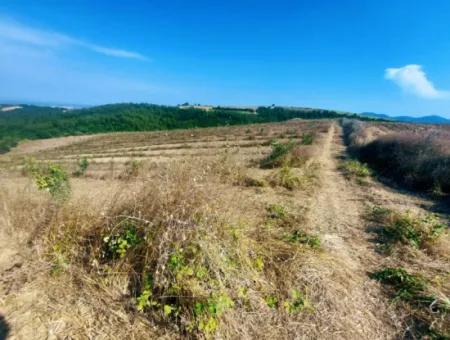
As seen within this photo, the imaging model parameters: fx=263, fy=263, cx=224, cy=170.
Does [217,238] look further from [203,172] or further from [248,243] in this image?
[203,172]

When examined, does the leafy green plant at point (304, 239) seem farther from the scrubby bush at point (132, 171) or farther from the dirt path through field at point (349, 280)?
the scrubby bush at point (132, 171)

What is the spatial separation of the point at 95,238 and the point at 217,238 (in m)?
1.72

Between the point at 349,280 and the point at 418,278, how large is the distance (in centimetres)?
89

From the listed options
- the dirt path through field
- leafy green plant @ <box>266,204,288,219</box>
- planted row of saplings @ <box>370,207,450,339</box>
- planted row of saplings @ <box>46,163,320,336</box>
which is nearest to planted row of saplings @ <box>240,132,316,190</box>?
the dirt path through field

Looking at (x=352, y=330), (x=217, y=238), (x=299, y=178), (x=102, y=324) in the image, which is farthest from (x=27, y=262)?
(x=299, y=178)

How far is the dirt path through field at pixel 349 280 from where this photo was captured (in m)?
2.74

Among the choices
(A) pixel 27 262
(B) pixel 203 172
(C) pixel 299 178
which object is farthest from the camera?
(C) pixel 299 178

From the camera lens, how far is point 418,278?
336 cm

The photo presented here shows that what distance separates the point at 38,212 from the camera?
4102 millimetres

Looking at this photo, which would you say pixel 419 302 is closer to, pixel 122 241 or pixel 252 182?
pixel 122 241

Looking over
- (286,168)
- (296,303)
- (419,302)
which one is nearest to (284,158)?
(286,168)

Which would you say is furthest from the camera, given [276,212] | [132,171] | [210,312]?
[132,171]

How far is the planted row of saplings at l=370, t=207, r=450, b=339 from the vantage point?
9.05 ft

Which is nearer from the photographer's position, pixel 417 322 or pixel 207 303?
pixel 207 303
